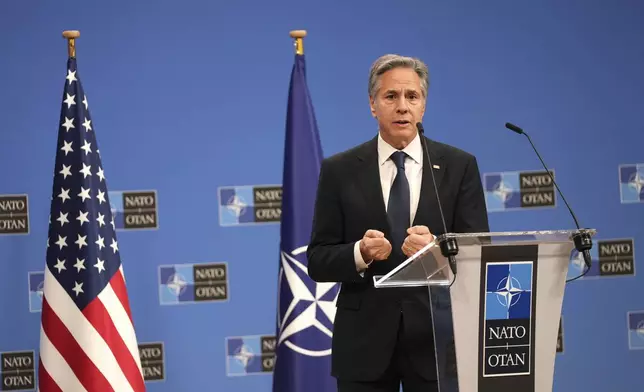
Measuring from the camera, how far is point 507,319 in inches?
82.0

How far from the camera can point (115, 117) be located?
15.1 feet

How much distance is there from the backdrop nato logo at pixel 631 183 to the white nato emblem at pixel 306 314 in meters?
1.90

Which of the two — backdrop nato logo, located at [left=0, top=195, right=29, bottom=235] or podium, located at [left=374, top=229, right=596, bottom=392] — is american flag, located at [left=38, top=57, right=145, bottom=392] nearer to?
backdrop nato logo, located at [left=0, top=195, right=29, bottom=235]

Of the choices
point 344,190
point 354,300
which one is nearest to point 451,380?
point 354,300

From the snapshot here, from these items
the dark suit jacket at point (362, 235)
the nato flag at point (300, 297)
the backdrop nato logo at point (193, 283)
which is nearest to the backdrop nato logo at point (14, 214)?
the backdrop nato logo at point (193, 283)

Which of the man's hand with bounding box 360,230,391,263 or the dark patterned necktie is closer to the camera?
the man's hand with bounding box 360,230,391,263

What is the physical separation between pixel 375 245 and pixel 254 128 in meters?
2.57

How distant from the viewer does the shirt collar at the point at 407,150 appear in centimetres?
250

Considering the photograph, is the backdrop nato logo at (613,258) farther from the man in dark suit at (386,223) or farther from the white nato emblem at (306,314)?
the man in dark suit at (386,223)

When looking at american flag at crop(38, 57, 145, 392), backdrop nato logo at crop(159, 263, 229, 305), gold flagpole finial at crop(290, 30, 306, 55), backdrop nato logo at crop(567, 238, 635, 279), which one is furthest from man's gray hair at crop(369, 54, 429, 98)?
backdrop nato logo at crop(567, 238, 635, 279)

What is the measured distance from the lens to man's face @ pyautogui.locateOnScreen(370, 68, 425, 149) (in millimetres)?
2488

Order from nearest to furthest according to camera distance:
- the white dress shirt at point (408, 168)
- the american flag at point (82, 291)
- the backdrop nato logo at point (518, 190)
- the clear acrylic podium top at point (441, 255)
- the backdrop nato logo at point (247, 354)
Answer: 1. the clear acrylic podium top at point (441, 255)
2. the white dress shirt at point (408, 168)
3. the american flag at point (82, 291)
4. the backdrop nato logo at point (247, 354)
5. the backdrop nato logo at point (518, 190)

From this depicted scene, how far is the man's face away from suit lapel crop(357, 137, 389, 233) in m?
0.07

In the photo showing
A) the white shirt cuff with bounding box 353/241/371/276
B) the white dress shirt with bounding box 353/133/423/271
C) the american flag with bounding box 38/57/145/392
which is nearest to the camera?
the white shirt cuff with bounding box 353/241/371/276
